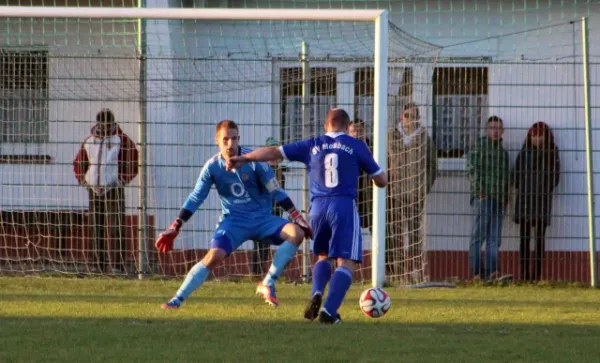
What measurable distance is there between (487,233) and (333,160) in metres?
5.63

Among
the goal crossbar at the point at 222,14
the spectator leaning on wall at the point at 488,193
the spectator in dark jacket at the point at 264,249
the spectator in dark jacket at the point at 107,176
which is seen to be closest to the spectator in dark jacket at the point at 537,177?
the spectator leaning on wall at the point at 488,193

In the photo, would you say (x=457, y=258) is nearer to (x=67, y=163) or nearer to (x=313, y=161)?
(x=67, y=163)

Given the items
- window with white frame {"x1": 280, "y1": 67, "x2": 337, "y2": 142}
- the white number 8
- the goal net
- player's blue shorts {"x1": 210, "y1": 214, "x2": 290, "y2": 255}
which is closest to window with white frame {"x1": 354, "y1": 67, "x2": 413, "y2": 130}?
the goal net

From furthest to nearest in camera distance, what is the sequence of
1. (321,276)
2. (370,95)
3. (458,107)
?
(458,107) → (370,95) → (321,276)

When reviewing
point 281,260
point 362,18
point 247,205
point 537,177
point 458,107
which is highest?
point 362,18

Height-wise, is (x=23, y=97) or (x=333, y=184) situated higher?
(x=23, y=97)

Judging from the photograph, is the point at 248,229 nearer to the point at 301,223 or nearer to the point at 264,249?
the point at 301,223

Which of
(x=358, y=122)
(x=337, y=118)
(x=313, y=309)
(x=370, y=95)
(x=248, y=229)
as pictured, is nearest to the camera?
(x=313, y=309)

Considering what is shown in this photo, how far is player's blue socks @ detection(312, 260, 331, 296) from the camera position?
9.21 metres

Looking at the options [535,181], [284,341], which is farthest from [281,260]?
[535,181]

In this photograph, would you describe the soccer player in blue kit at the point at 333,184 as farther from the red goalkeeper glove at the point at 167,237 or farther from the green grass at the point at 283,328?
the red goalkeeper glove at the point at 167,237

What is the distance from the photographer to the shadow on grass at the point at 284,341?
729 centimetres

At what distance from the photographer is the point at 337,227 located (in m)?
9.31

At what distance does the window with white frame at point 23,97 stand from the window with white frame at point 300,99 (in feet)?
9.50
